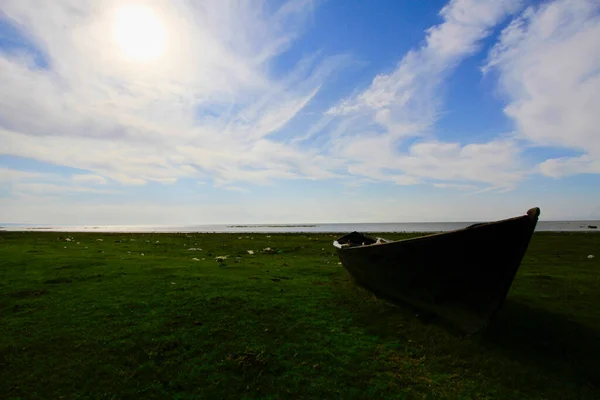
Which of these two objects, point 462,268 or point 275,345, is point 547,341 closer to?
point 462,268

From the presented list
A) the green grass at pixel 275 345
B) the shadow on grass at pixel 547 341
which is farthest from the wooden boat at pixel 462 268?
the shadow on grass at pixel 547 341

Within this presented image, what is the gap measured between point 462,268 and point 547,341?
212cm

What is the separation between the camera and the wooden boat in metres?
6.75

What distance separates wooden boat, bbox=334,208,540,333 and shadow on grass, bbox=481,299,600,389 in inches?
25.5

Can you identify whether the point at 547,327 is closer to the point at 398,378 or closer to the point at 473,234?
the point at 473,234

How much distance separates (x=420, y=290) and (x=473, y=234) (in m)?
2.10

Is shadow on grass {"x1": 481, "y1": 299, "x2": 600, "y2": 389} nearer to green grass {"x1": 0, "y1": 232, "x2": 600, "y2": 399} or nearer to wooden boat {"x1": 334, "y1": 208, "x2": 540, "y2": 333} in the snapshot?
green grass {"x1": 0, "y1": 232, "x2": 600, "y2": 399}

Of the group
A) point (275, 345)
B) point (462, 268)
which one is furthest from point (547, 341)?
point (275, 345)

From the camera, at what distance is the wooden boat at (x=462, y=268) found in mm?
6750

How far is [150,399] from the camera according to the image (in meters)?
5.20

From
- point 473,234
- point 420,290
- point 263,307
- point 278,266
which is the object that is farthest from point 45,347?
point 278,266

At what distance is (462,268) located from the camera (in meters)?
A: 7.40

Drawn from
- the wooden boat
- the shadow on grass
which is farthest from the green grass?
the wooden boat

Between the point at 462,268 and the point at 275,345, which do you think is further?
the point at 462,268
